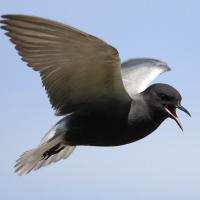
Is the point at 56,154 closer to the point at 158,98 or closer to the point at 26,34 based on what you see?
the point at 158,98

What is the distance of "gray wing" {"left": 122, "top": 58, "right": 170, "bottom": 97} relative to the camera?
426 inches

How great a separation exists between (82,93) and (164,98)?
111 centimetres

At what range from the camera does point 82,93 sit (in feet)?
31.4

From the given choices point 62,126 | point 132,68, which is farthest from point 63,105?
point 132,68

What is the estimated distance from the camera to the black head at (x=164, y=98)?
9945 millimetres

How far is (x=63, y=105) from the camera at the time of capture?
976 cm

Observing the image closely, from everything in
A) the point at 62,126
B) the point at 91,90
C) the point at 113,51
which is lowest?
the point at 62,126

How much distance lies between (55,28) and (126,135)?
73.8 inches

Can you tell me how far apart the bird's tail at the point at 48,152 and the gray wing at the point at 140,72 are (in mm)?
1028

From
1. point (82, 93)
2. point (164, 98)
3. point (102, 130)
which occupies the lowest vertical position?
point (102, 130)

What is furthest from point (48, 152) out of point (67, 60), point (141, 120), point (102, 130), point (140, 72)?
point (140, 72)

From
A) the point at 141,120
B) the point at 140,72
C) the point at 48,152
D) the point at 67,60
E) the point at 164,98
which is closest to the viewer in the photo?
the point at 67,60

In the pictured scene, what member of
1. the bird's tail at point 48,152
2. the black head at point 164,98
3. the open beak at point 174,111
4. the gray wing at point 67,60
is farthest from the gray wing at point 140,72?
the bird's tail at point 48,152

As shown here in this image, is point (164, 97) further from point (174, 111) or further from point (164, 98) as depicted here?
point (174, 111)
